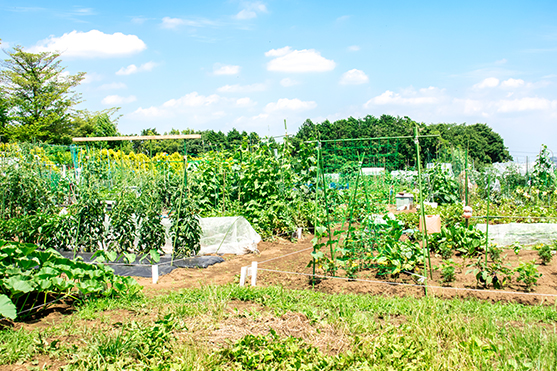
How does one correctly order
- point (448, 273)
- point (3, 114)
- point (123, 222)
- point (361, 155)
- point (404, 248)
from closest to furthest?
point (448, 273) < point (404, 248) < point (123, 222) < point (361, 155) < point (3, 114)

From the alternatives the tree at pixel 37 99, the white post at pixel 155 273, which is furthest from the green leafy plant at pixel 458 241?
the tree at pixel 37 99

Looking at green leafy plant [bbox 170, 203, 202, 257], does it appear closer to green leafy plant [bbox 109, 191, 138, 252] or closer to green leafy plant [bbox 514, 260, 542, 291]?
green leafy plant [bbox 109, 191, 138, 252]

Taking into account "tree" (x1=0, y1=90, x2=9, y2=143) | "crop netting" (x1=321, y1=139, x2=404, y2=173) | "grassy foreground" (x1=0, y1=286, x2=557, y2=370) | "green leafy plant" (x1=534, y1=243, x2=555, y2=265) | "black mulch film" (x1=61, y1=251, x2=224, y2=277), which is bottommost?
"black mulch film" (x1=61, y1=251, x2=224, y2=277)

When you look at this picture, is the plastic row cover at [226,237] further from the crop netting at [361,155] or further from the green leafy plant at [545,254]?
the green leafy plant at [545,254]

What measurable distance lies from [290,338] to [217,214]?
17.9 ft

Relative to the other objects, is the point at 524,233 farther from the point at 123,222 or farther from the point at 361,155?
the point at 123,222

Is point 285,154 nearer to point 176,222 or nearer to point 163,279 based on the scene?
point 176,222

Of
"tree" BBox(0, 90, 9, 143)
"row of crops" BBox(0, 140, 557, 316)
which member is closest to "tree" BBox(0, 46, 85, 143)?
"tree" BBox(0, 90, 9, 143)

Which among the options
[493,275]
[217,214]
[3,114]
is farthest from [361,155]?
[3,114]

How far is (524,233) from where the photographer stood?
6.62 m

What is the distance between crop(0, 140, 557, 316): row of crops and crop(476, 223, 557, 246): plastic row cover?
25 centimetres

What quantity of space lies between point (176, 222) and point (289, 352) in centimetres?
382

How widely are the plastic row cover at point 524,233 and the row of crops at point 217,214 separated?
0.25m

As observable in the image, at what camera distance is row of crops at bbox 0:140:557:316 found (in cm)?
399
